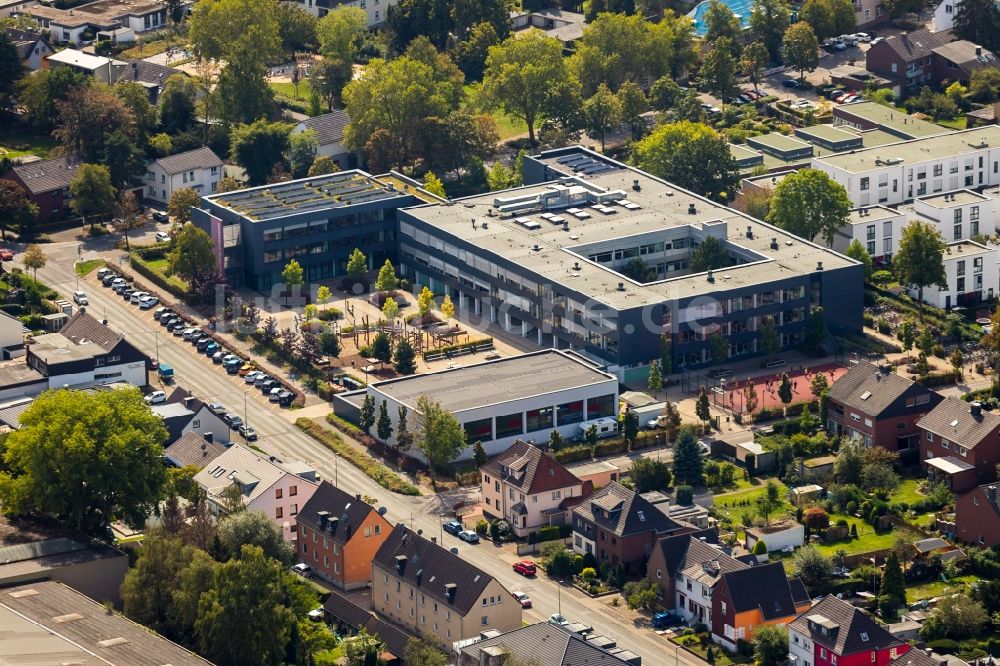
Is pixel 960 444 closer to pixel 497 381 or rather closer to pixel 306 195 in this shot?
pixel 497 381

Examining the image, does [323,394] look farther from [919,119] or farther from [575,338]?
[919,119]

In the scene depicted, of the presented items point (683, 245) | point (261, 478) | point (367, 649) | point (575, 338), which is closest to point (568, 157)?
point (683, 245)

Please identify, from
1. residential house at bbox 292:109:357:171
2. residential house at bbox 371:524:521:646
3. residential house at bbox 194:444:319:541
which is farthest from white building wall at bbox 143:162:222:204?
residential house at bbox 371:524:521:646

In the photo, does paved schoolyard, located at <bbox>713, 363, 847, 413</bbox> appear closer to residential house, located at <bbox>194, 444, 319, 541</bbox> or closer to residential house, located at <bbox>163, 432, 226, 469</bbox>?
residential house, located at <bbox>194, 444, 319, 541</bbox>

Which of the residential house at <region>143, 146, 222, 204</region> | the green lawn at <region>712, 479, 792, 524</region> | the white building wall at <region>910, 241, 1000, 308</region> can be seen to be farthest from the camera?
the residential house at <region>143, 146, 222, 204</region>

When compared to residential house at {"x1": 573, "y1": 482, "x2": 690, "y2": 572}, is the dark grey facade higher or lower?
higher

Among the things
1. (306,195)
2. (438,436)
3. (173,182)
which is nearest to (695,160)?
(306,195)
